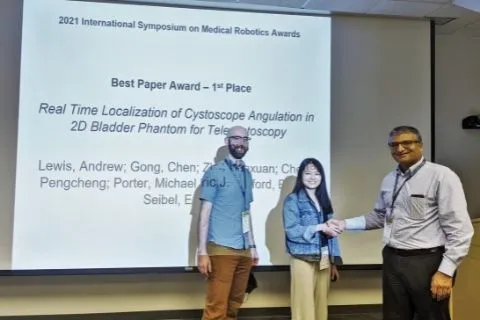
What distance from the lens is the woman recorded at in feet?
10.8

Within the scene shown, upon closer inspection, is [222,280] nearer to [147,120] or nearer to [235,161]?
[235,161]

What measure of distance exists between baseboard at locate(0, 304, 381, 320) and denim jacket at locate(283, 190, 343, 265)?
0.92 m

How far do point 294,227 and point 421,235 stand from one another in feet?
3.43

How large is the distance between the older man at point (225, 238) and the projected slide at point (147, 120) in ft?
1.52

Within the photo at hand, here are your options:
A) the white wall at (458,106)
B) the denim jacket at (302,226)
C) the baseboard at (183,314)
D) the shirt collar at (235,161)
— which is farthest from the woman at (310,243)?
the white wall at (458,106)

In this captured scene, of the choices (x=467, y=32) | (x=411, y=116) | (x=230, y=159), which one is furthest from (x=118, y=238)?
(x=467, y=32)

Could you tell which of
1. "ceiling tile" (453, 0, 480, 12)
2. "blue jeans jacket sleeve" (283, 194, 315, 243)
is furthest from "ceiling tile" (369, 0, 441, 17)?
"blue jeans jacket sleeve" (283, 194, 315, 243)

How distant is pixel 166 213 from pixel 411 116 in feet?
7.14

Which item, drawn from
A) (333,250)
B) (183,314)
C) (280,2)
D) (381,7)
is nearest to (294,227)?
(333,250)

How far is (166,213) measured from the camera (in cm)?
369

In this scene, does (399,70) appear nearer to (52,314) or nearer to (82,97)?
(82,97)

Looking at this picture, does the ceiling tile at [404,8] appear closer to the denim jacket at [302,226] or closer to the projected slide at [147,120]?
the projected slide at [147,120]

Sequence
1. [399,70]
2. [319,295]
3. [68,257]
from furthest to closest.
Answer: [399,70] → [68,257] → [319,295]

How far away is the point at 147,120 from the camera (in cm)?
369
